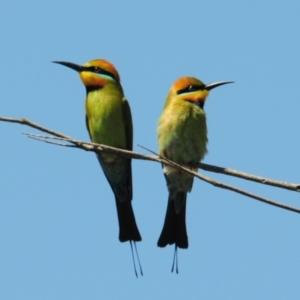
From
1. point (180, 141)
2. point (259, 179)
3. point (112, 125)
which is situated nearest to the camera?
point (259, 179)

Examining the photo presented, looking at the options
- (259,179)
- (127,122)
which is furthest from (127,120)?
(259,179)

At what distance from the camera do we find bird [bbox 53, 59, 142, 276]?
12.5 feet

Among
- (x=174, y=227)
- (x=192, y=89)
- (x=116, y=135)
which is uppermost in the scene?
(x=192, y=89)

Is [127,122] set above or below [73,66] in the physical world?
below

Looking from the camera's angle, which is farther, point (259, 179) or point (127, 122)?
point (127, 122)

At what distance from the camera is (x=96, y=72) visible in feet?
12.8

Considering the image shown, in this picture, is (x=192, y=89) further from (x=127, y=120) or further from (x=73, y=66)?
(x=73, y=66)

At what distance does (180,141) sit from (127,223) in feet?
2.04

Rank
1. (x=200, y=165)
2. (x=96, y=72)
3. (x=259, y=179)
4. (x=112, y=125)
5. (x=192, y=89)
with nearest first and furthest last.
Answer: (x=259, y=179) → (x=200, y=165) → (x=192, y=89) → (x=112, y=125) → (x=96, y=72)

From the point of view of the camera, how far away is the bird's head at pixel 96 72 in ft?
12.7

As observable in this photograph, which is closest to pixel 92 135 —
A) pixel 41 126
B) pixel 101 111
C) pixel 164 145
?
pixel 101 111

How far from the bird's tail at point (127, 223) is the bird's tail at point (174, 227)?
0.18 m

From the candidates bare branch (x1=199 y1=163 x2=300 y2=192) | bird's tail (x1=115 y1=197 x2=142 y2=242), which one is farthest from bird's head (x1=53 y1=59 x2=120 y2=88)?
bare branch (x1=199 y1=163 x2=300 y2=192)

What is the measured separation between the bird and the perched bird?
23cm
